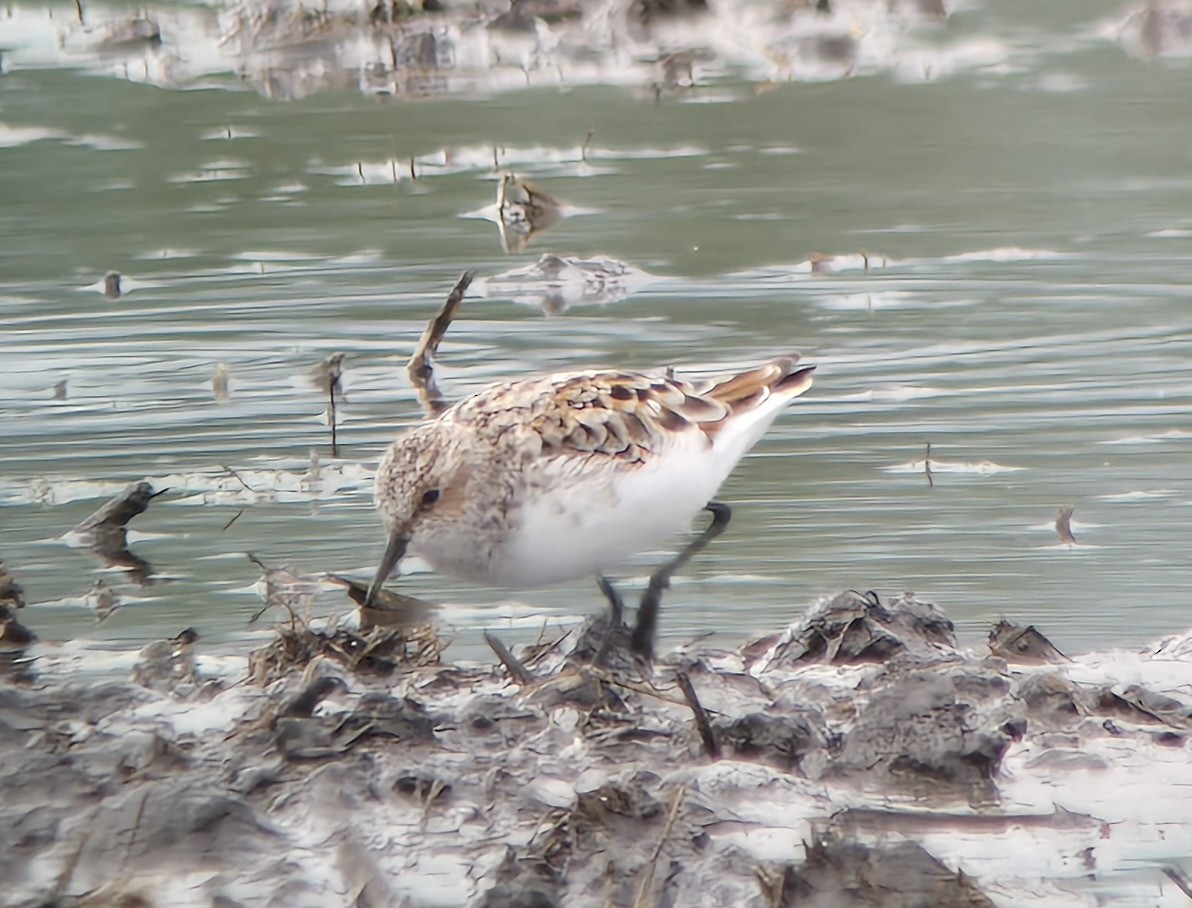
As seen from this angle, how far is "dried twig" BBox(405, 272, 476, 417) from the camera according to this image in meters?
8.18

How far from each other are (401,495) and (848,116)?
8326mm

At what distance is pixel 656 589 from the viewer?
19.4ft

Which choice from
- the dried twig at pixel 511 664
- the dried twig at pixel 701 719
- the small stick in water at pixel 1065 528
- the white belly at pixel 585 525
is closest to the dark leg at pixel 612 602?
the white belly at pixel 585 525

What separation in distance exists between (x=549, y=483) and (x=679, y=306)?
4.17 metres

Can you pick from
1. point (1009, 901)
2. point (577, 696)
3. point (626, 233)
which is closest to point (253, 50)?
point (626, 233)

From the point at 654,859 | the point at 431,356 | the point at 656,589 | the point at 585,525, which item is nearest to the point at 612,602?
the point at 656,589

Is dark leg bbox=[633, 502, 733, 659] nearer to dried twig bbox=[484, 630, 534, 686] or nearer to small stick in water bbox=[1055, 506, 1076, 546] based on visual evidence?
dried twig bbox=[484, 630, 534, 686]

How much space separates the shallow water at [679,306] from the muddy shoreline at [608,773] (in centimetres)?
39

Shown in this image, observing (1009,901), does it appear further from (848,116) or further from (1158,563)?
(848,116)

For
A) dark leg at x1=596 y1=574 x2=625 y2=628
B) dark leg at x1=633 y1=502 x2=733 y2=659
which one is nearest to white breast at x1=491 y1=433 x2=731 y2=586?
dark leg at x1=596 y1=574 x2=625 y2=628

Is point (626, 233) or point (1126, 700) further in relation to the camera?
point (626, 233)

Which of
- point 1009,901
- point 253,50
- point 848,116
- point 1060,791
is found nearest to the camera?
point 1009,901

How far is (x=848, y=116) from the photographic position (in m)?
13.3

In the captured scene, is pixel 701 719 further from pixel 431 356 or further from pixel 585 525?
pixel 431 356
